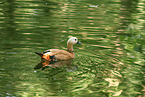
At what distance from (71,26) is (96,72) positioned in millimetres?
5346

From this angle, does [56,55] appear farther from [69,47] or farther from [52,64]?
[69,47]

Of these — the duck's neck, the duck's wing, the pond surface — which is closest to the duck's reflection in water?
the pond surface

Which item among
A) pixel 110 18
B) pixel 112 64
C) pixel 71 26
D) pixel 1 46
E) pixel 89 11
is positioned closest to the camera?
pixel 112 64

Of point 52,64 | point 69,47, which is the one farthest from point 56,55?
point 69,47

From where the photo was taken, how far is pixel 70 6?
17.1m

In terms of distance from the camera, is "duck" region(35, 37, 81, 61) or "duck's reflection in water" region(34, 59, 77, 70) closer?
"duck's reflection in water" region(34, 59, 77, 70)

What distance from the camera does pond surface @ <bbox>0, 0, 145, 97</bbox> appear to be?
7.18 m

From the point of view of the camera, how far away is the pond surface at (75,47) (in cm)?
718

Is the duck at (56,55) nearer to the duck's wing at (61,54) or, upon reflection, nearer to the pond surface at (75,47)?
the duck's wing at (61,54)

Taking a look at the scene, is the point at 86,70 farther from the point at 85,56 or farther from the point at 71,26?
the point at 71,26

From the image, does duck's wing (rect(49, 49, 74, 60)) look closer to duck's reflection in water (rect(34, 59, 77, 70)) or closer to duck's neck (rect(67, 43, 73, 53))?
duck's reflection in water (rect(34, 59, 77, 70))

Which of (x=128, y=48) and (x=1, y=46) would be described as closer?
(x=1, y=46)

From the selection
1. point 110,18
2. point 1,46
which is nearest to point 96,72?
point 1,46

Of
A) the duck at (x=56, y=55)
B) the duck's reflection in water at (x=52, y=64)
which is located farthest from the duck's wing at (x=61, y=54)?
the duck's reflection in water at (x=52, y=64)
